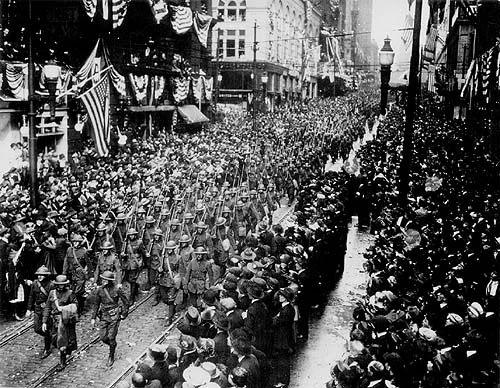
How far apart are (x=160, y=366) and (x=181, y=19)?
26.0 m

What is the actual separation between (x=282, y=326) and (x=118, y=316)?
101 inches

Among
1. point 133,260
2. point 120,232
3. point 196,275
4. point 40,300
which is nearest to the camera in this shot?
point 40,300

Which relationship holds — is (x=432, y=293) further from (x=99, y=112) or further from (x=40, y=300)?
(x=99, y=112)

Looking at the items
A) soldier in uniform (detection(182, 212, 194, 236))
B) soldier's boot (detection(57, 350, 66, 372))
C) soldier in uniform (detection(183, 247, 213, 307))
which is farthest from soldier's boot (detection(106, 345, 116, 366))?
soldier in uniform (detection(182, 212, 194, 236))

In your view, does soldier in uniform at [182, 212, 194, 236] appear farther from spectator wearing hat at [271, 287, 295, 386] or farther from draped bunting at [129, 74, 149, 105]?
draped bunting at [129, 74, 149, 105]

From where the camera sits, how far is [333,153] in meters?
30.7

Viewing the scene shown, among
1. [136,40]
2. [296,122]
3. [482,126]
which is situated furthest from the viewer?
[296,122]

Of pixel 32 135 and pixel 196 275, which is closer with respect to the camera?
pixel 196 275

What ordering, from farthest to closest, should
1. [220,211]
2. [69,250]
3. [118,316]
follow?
[220,211], [69,250], [118,316]

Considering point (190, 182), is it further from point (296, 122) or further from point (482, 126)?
point (296, 122)

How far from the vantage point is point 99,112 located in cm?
1664

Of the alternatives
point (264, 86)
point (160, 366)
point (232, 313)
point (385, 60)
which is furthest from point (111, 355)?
point (264, 86)

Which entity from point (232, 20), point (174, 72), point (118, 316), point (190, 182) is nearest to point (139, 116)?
point (174, 72)

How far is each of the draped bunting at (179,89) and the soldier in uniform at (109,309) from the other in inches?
941
